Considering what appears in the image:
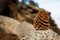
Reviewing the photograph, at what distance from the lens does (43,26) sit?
5.42 metres

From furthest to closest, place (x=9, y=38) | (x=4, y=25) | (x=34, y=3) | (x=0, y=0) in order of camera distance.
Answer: (x=34, y=3)
(x=0, y=0)
(x=4, y=25)
(x=9, y=38)

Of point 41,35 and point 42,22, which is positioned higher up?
point 42,22

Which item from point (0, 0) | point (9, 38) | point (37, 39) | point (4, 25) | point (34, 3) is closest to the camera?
point (37, 39)

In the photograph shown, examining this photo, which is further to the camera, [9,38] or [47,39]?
[9,38]

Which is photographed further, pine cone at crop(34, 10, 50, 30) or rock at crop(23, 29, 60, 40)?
pine cone at crop(34, 10, 50, 30)

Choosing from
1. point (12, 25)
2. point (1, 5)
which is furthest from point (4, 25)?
point (1, 5)

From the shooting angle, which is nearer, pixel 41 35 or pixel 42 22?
pixel 41 35

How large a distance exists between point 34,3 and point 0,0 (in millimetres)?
18349

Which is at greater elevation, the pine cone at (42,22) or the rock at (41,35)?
the pine cone at (42,22)

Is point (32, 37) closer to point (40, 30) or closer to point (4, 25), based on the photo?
point (40, 30)

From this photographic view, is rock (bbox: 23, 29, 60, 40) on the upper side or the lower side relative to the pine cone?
lower

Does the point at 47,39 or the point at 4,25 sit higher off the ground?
the point at 47,39

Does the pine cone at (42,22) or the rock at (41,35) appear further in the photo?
the pine cone at (42,22)

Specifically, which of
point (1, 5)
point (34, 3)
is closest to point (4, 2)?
point (1, 5)
